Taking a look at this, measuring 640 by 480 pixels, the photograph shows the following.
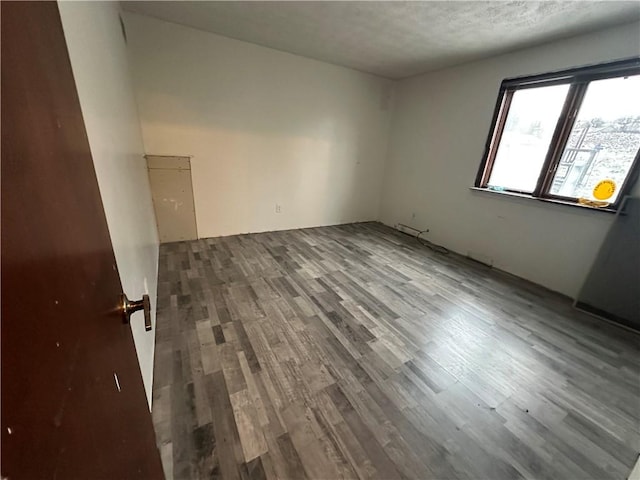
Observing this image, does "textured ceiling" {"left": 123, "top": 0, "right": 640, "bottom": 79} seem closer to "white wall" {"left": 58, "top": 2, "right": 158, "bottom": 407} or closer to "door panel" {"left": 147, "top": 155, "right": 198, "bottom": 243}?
"white wall" {"left": 58, "top": 2, "right": 158, "bottom": 407}

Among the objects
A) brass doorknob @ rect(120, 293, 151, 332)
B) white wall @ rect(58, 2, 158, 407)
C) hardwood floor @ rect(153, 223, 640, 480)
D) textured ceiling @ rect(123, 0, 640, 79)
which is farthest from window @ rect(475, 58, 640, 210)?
white wall @ rect(58, 2, 158, 407)

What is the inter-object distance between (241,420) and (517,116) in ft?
13.6

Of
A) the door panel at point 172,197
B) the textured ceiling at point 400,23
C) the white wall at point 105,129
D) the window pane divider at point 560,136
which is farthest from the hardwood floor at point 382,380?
the textured ceiling at point 400,23

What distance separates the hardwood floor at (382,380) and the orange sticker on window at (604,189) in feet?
3.65

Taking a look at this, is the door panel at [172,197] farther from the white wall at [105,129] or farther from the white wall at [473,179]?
the white wall at [473,179]

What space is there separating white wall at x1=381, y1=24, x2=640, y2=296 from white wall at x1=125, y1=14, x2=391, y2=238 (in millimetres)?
634

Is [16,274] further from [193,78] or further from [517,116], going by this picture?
[517,116]

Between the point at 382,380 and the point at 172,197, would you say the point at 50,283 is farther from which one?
the point at 172,197

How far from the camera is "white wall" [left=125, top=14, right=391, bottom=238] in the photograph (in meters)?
2.94

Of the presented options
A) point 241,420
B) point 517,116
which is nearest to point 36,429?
point 241,420

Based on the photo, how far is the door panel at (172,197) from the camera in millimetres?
3141

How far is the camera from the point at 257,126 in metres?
3.56

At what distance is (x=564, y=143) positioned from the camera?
8.75 ft

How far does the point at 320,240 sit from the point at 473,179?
7.69 ft
